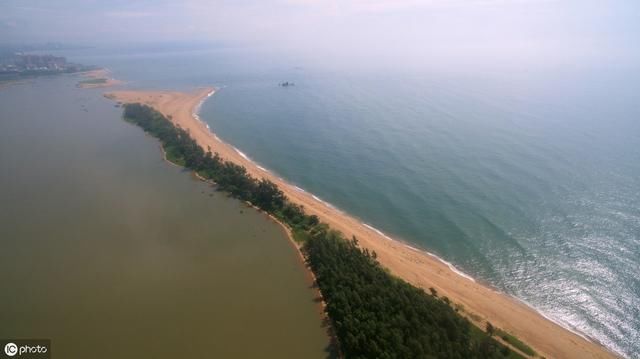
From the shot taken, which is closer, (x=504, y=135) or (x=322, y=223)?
(x=322, y=223)

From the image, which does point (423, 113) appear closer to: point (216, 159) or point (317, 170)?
point (317, 170)

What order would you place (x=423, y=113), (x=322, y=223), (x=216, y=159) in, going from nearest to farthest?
(x=322, y=223) < (x=216, y=159) < (x=423, y=113)

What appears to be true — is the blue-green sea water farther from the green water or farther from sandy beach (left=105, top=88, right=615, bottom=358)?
the green water

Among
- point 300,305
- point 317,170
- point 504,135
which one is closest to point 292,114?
point 317,170
